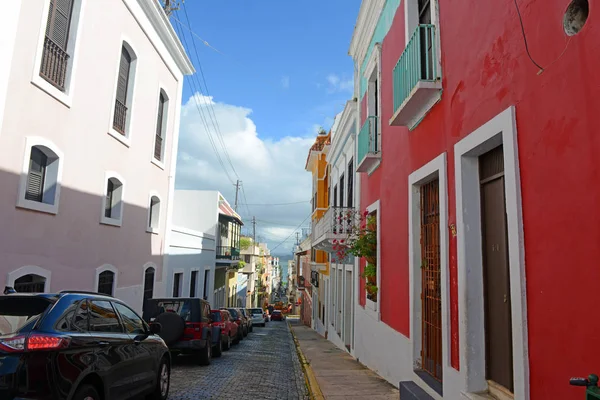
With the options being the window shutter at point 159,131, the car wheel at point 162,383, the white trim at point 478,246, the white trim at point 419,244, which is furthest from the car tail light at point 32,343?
the window shutter at point 159,131

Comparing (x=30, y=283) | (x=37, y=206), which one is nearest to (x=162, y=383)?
(x=30, y=283)

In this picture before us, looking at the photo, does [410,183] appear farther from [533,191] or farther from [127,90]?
[127,90]

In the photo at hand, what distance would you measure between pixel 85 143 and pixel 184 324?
4.57m

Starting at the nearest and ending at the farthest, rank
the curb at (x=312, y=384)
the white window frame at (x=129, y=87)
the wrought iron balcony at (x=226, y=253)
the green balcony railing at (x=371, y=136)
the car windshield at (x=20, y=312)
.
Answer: the car windshield at (x=20, y=312) < the curb at (x=312, y=384) < the green balcony railing at (x=371, y=136) < the white window frame at (x=129, y=87) < the wrought iron balcony at (x=226, y=253)

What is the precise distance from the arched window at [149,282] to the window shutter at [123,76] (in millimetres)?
5236

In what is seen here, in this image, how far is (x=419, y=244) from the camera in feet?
21.8

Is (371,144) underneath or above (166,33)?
underneath

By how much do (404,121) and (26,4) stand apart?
662cm

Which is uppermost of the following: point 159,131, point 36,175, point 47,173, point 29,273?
point 159,131

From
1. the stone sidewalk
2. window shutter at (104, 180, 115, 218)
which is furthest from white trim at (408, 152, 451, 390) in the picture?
window shutter at (104, 180, 115, 218)

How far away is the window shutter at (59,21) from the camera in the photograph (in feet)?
27.9

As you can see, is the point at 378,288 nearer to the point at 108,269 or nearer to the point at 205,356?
the point at 205,356

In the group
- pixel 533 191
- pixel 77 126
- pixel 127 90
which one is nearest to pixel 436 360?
pixel 533 191

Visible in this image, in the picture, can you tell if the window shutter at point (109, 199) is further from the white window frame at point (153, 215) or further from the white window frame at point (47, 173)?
the white window frame at point (47, 173)
